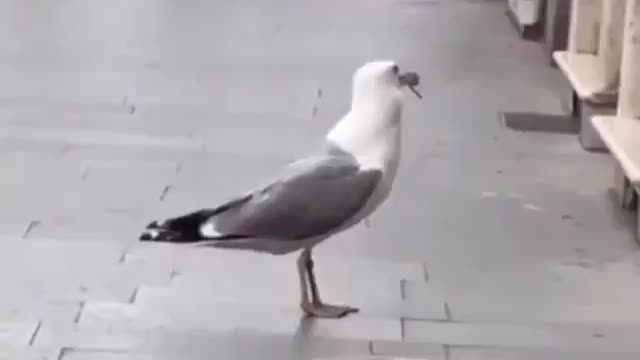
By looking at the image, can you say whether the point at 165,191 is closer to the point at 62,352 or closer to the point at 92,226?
the point at 92,226

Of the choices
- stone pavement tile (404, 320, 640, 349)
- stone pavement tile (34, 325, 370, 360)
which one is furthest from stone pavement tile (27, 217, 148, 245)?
stone pavement tile (404, 320, 640, 349)

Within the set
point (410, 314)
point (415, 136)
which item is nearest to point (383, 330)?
point (410, 314)

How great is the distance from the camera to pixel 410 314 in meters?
3.07

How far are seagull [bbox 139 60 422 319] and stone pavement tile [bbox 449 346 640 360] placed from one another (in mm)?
360

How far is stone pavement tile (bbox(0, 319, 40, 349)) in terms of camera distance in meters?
2.86

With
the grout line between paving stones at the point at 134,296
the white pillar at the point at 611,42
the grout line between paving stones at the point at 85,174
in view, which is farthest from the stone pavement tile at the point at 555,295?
the grout line between paving stones at the point at 85,174

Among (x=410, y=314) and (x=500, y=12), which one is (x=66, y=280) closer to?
(x=410, y=314)

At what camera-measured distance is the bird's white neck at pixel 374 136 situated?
9.50ft

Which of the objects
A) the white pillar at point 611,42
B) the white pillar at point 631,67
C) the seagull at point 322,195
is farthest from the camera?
the white pillar at point 611,42

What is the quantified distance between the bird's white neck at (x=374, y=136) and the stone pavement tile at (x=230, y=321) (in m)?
0.35

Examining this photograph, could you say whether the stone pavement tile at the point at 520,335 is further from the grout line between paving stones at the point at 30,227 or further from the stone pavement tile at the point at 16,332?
the grout line between paving stones at the point at 30,227

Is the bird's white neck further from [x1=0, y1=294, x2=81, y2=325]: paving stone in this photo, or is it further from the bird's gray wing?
[x1=0, y1=294, x2=81, y2=325]: paving stone

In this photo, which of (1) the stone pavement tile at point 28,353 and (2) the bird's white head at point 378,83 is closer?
(1) the stone pavement tile at point 28,353

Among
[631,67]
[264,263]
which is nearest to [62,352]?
[264,263]
